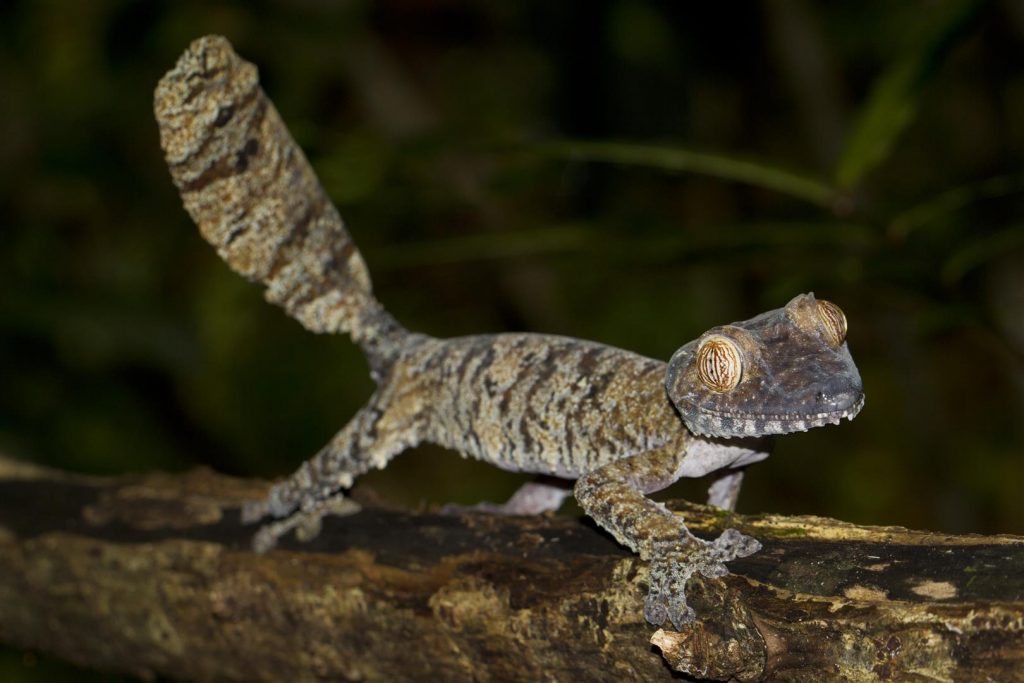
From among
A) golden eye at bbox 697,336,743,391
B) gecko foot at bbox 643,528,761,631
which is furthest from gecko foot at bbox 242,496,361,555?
golden eye at bbox 697,336,743,391

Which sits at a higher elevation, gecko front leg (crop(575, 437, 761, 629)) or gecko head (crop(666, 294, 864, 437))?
gecko head (crop(666, 294, 864, 437))

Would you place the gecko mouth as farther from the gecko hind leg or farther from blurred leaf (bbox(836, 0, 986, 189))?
the gecko hind leg

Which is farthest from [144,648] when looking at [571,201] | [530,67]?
[530,67]

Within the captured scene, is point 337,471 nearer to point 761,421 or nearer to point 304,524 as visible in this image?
point 304,524

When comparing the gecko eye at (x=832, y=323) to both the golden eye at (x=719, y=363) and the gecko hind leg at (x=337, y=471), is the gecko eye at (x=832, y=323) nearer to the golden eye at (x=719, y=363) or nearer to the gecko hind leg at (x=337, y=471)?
the golden eye at (x=719, y=363)

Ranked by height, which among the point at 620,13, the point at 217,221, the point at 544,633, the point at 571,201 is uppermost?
the point at 620,13

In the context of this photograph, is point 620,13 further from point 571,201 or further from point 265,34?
point 265,34

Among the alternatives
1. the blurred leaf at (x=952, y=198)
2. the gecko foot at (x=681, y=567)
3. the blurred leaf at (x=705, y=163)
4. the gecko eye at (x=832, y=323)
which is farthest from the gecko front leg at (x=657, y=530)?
the blurred leaf at (x=952, y=198)
